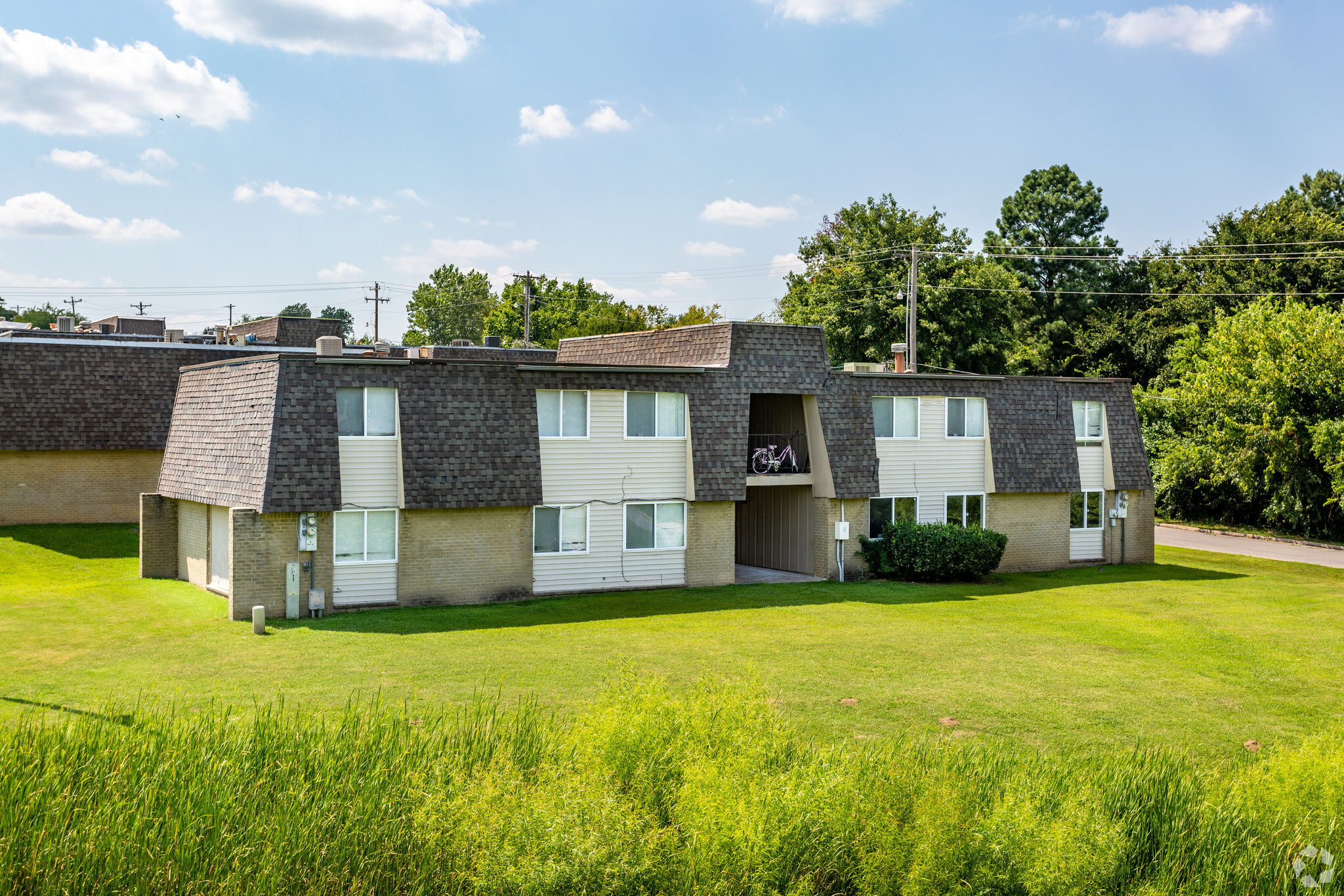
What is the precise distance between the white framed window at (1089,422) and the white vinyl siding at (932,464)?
12.2 ft

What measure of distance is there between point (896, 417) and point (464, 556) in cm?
1213

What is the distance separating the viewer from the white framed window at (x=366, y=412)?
2138 cm

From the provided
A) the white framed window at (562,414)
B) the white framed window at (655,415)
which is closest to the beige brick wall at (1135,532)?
the white framed window at (655,415)

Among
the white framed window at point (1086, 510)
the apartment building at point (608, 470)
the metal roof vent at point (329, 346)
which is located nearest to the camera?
the apartment building at point (608, 470)

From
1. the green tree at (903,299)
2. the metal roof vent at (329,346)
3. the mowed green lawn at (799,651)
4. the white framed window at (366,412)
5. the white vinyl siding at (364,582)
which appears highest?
the green tree at (903,299)

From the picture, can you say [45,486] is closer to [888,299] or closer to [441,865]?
[441,865]

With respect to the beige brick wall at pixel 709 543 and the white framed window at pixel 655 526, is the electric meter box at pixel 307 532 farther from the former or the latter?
the beige brick wall at pixel 709 543

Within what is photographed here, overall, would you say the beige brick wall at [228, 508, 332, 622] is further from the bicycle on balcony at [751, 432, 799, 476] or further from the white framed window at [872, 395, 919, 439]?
the white framed window at [872, 395, 919, 439]

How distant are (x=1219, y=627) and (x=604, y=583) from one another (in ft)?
42.0

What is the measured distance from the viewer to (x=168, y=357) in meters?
31.2

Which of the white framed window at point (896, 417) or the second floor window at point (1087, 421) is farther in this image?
the second floor window at point (1087, 421)

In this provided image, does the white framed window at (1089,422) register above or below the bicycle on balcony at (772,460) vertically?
above

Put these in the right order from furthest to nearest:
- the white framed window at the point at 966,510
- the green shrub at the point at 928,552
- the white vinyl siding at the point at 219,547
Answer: the white framed window at the point at 966,510
the green shrub at the point at 928,552
the white vinyl siding at the point at 219,547

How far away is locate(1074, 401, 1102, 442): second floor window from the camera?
31062 millimetres
